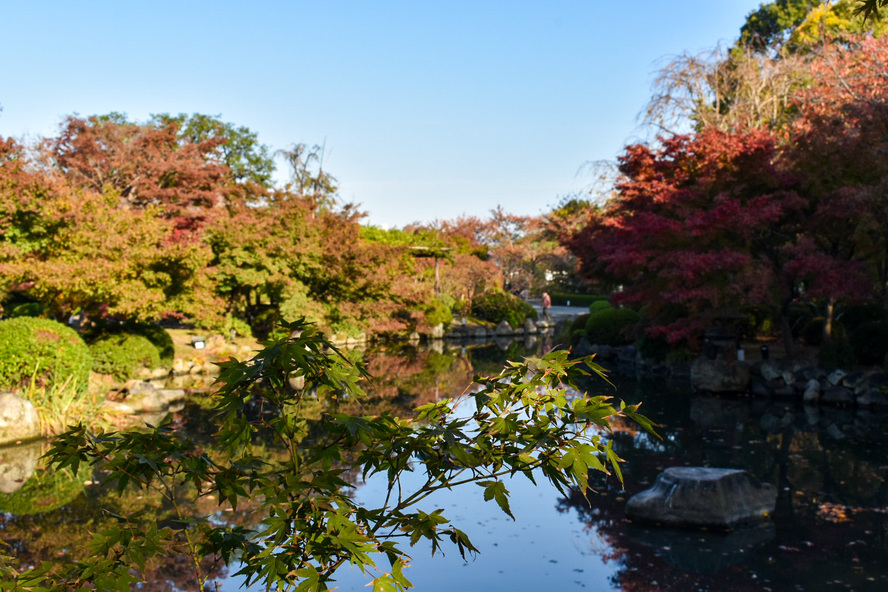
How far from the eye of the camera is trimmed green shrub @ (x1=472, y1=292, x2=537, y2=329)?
28.7 meters

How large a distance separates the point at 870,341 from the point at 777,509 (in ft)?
26.2

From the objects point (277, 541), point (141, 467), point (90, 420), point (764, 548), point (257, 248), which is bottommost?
point (764, 548)

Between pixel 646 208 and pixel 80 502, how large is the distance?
12.4 meters

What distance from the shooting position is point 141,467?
2.26 metres

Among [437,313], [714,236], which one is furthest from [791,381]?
[437,313]

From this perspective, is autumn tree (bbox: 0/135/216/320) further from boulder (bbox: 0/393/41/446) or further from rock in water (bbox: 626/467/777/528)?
rock in water (bbox: 626/467/777/528)

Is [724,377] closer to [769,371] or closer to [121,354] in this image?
[769,371]

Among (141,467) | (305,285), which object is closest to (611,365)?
(305,285)

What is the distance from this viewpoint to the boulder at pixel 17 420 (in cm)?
895

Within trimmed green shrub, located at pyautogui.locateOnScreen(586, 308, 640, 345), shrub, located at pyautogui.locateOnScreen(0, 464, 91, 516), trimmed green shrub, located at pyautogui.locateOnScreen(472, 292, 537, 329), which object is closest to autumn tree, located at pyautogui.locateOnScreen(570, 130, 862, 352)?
trimmed green shrub, located at pyautogui.locateOnScreen(586, 308, 640, 345)

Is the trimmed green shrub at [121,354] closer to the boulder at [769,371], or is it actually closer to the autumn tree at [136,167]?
the autumn tree at [136,167]

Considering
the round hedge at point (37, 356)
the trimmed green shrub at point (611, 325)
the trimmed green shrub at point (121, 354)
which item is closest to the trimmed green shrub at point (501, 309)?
the trimmed green shrub at point (611, 325)

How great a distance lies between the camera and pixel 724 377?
14148 millimetres

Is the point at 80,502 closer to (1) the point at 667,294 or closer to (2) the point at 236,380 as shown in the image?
(2) the point at 236,380
